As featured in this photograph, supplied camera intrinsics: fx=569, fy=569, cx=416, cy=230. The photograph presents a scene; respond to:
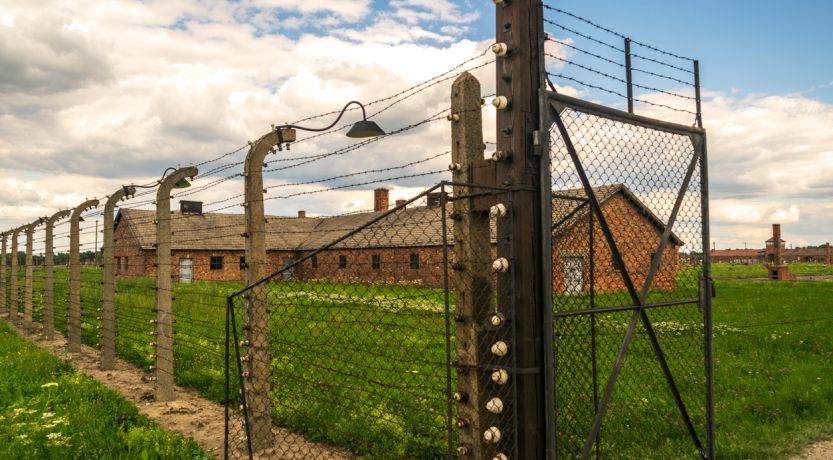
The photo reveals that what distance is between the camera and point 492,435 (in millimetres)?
3678

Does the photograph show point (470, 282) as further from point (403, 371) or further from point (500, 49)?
point (500, 49)

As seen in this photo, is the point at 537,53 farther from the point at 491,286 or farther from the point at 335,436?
the point at 335,436

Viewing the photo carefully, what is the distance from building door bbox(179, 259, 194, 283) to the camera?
1411 inches

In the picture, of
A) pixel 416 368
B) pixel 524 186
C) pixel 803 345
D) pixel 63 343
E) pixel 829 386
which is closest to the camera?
pixel 524 186

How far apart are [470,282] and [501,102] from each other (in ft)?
4.12

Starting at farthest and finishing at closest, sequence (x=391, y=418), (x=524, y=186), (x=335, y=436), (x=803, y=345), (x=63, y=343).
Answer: (x=63, y=343), (x=803, y=345), (x=391, y=418), (x=335, y=436), (x=524, y=186)

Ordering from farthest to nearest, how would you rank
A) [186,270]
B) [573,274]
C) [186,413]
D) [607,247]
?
[186,270]
[607,247]
[186,413]
[573,274]

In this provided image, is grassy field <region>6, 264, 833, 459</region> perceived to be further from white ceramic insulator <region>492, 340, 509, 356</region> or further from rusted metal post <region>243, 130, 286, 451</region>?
white ceramic insulator <region>492, 340, 509, 356</region>

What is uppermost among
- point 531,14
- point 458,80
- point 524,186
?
point 531,14

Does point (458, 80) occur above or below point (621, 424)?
above

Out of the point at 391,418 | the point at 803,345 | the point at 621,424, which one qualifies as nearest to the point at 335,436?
the point at 391,418

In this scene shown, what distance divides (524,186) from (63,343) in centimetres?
1291

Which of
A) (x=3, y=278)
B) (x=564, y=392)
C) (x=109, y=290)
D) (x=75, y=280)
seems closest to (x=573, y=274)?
(x=564, y=392)

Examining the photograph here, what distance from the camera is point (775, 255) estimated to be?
53.1 m
